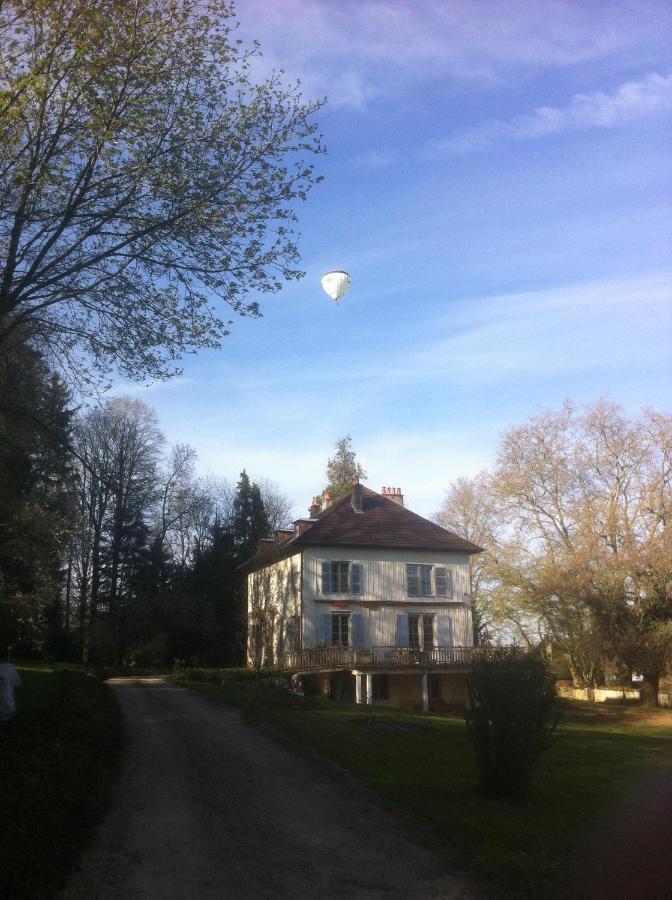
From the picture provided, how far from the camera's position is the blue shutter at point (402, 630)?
33438mm

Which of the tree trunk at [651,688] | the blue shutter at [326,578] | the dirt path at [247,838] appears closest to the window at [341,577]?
the blue shutter at [326,578]

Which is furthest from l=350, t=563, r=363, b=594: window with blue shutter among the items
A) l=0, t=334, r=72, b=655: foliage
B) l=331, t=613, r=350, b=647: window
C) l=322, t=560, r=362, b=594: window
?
l=0, t=334, r=72, b=655: foliage

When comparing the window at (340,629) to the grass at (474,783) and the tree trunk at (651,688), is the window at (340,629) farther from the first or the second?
the tree trunk at (651,688)

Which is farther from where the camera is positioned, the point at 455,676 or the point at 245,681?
the point at 455,676

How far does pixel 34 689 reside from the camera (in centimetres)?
1900

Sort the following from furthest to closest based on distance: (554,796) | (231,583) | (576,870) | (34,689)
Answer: (231,583) → (34,689) → (554,796) → (576,870)

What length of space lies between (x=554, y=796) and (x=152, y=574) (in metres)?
38.5

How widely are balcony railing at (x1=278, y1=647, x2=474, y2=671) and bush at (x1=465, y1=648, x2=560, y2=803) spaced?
20.5 metres

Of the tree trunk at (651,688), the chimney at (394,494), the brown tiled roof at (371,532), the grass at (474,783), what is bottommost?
the tree trunk at (651,688)

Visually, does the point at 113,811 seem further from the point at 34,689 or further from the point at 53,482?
the point at 34,689

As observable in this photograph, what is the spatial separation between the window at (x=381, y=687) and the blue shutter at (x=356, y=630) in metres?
2.06

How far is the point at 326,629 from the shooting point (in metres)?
32.8

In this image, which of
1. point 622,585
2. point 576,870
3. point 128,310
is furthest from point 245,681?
point 576,870

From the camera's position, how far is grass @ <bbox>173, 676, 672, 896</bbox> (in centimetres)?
650
